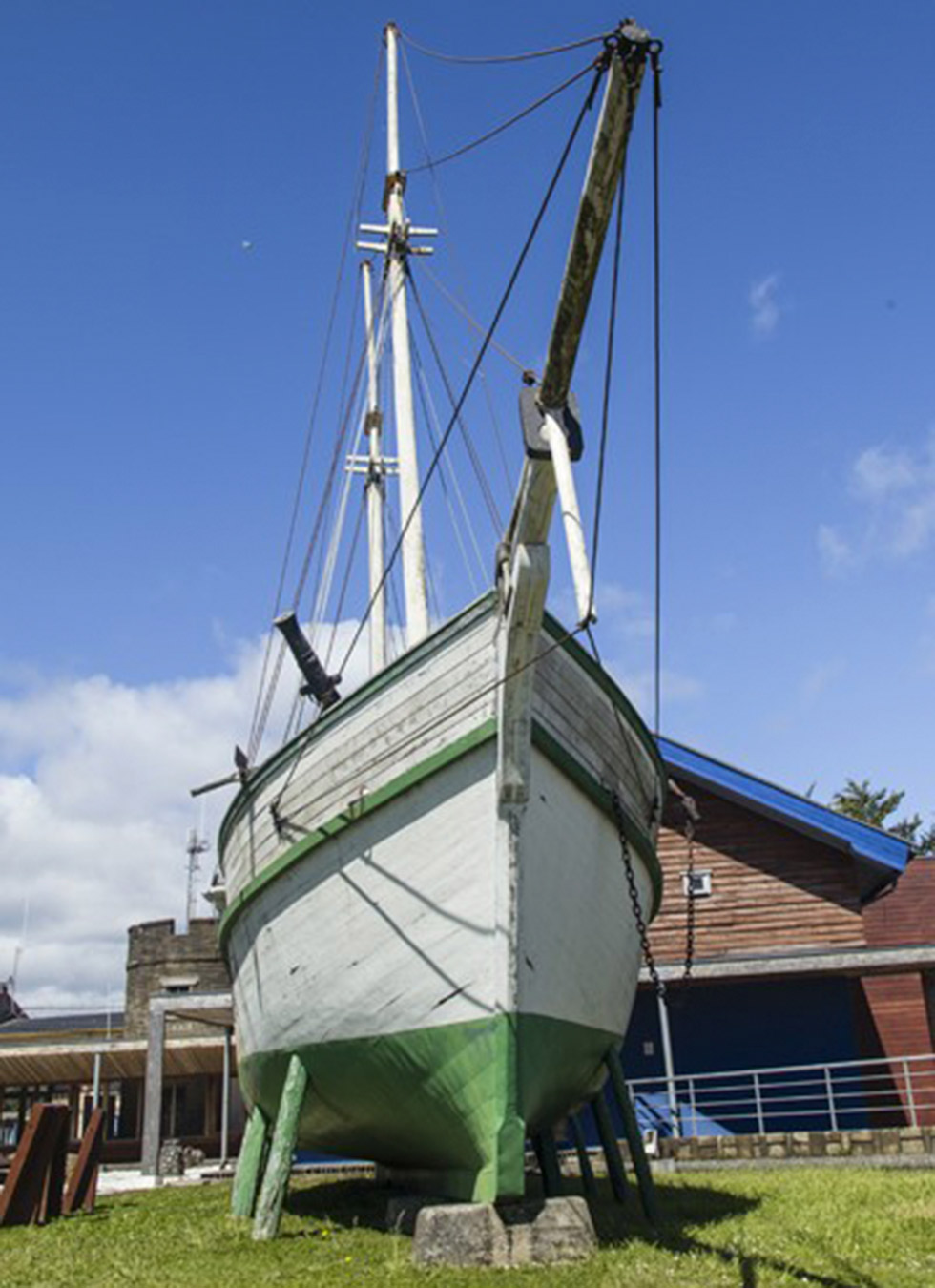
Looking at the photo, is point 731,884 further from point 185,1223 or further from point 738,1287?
point 738,1287

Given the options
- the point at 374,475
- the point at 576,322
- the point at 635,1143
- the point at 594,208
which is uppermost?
the point at 374,475

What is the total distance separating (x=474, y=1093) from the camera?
673 cm

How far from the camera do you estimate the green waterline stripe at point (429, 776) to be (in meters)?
7.18

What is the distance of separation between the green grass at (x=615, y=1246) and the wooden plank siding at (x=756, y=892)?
5.64 metres

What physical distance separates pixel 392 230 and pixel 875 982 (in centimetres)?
1326

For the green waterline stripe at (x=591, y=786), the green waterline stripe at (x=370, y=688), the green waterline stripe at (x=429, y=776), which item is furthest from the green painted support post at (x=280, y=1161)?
the green waterline stripe at (x=591, y=786)

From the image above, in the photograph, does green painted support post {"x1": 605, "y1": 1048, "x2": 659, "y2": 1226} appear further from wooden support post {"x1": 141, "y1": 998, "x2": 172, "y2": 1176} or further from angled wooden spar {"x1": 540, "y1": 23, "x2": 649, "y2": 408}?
wooden support post {"x1": 141, "y1": 998, "x2": 172, "y2": 1176}

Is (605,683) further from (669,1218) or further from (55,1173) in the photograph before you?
(55,1173)

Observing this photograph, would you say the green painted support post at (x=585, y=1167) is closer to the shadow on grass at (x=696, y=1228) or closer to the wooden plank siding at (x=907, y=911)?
the shadow on grass at (x=696, y=1228)

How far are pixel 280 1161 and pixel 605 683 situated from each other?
13.7ft

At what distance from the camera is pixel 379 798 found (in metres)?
7.48

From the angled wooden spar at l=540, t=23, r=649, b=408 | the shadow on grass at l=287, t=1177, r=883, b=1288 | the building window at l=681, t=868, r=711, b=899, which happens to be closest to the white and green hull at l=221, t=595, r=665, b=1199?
the shadow on grass at l=287, t=1177, r=883, b=1288

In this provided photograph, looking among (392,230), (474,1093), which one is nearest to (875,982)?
(474,1093)

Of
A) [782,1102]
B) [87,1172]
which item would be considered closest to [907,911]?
[782,1102]
